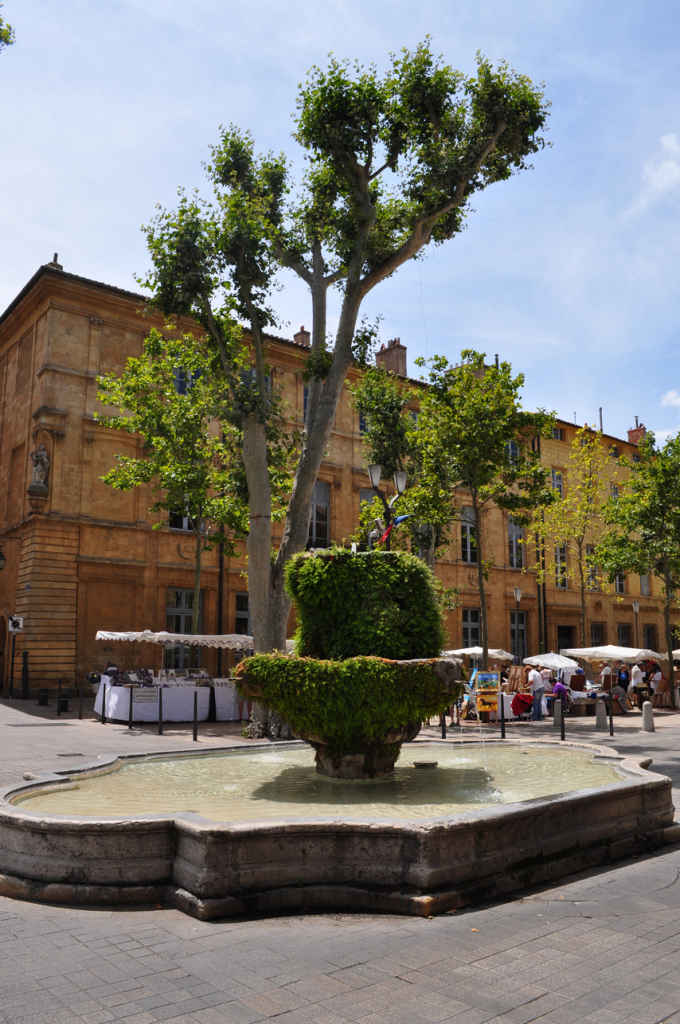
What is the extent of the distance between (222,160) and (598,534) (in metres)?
33.0

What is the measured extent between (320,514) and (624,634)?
2338 centimetres

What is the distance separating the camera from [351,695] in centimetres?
724

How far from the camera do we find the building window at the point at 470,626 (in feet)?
121

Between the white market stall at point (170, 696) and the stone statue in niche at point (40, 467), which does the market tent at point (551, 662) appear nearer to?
the white market stall at point (170, 696)

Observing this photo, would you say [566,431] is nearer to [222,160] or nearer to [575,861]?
[222,160]

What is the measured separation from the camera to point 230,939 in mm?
4586

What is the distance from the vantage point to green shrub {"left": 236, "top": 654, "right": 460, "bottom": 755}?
722 centimetres

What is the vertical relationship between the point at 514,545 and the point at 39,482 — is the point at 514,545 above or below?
below

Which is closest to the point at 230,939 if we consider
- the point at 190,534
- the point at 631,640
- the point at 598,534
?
the point at 190,534

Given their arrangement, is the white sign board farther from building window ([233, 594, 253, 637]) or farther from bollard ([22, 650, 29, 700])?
building window ([233, 594, 253, 637])

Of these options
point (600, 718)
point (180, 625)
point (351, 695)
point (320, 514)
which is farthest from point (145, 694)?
point (320, 514)

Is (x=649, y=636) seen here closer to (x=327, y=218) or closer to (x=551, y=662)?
(x=551, y=662)

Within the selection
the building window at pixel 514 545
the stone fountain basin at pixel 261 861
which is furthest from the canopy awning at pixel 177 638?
the building window at pixel 514 545

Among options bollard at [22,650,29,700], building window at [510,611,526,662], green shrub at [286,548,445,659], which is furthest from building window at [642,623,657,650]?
green shrub at [286,548,445,659]
